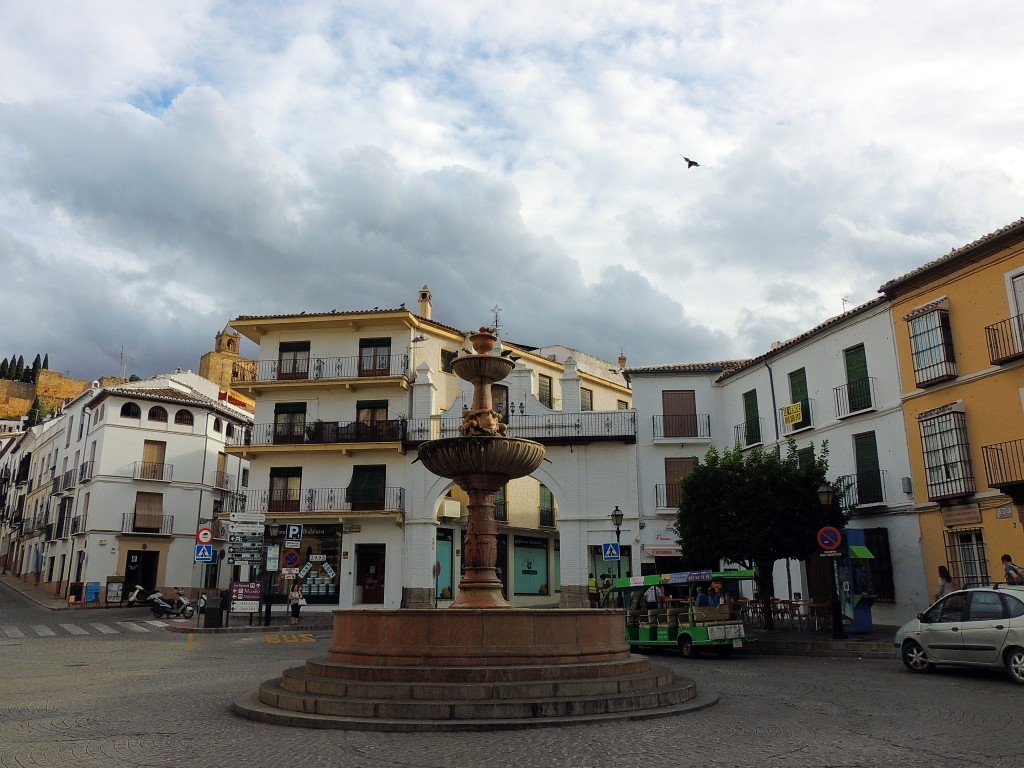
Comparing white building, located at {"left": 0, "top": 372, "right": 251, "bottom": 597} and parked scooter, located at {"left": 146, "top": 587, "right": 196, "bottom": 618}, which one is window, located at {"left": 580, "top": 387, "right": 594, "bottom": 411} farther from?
parked scooter, located at {"left": 146, "top": 587, "right": 196, "bottom": 618}

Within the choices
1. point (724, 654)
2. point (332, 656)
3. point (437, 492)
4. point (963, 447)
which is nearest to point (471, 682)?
point (332, 656)

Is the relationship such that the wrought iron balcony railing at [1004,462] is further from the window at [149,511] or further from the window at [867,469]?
the window at [149,511]

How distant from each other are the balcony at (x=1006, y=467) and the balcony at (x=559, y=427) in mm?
14321

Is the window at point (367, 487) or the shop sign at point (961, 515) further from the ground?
the window at point (367, 487)

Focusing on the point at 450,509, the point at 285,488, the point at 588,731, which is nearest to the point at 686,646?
the point at 588,731

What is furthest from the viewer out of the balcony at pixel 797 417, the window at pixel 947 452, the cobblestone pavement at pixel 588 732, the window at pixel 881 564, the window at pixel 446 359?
the window at pixel 446 359

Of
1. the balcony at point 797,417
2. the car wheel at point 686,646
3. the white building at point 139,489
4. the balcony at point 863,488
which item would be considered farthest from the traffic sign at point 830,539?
the white building at point 139,489

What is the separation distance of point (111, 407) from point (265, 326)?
1010cm

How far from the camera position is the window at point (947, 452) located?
20.2 metres

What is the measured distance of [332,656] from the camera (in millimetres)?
10930

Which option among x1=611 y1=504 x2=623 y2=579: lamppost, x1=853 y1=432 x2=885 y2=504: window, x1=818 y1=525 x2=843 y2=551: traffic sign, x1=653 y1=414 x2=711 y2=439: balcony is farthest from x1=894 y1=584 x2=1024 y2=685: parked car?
x1=653 y1=414 x2=711 y2=439: balcony

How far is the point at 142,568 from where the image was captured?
39.5m

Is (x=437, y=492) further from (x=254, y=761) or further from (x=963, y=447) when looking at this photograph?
(x=254, y=761)

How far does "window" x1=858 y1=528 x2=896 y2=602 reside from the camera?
22.5 m
